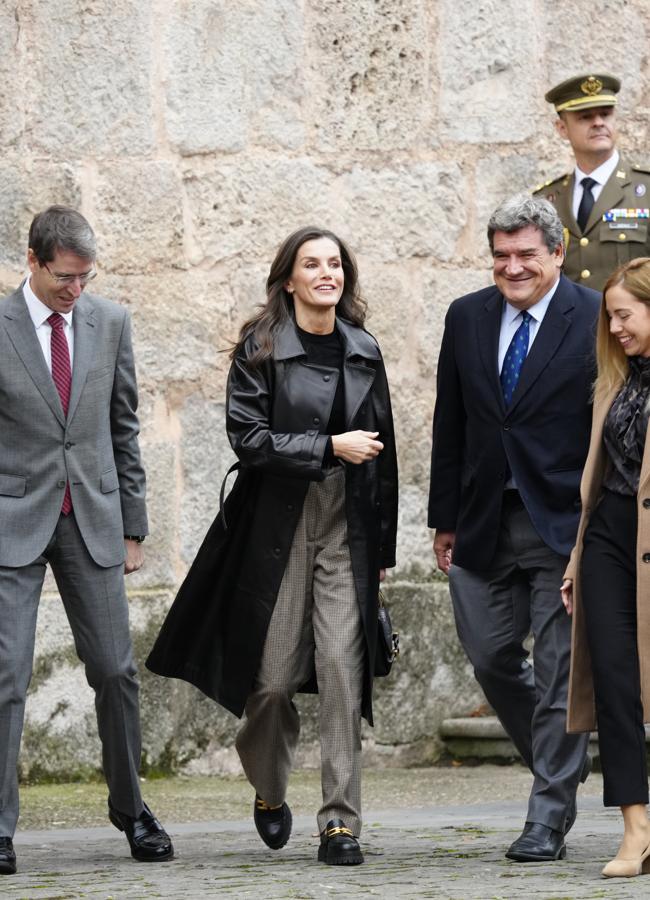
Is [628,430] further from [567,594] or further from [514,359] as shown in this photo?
[514,359]

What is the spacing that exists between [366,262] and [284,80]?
807 millimetres

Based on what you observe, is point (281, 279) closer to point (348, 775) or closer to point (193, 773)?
point (348, 775)

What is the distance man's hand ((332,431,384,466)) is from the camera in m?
5.41

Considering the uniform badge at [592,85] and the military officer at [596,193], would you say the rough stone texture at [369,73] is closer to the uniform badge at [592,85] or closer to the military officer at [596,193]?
the military officer at [596,193]

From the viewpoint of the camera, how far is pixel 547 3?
8016 mm

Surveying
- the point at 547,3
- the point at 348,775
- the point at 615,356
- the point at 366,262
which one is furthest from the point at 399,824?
the point at 547,3

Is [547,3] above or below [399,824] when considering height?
above

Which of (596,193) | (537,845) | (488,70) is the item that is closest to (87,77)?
(488,70)

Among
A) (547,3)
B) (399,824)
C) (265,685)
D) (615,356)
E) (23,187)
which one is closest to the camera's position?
(615,356)

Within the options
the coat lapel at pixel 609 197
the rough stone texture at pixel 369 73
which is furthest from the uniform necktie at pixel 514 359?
the rough stone texture at pixel 369 73

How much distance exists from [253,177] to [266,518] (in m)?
2.50

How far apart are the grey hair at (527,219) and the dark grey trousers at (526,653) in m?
0.77

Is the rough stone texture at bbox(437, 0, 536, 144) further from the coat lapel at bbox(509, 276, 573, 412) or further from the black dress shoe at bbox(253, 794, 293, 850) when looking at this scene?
the black dress shoe at bbox(253, 794, 293, 850)

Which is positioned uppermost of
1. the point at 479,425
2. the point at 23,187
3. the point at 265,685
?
the point at 23,187
